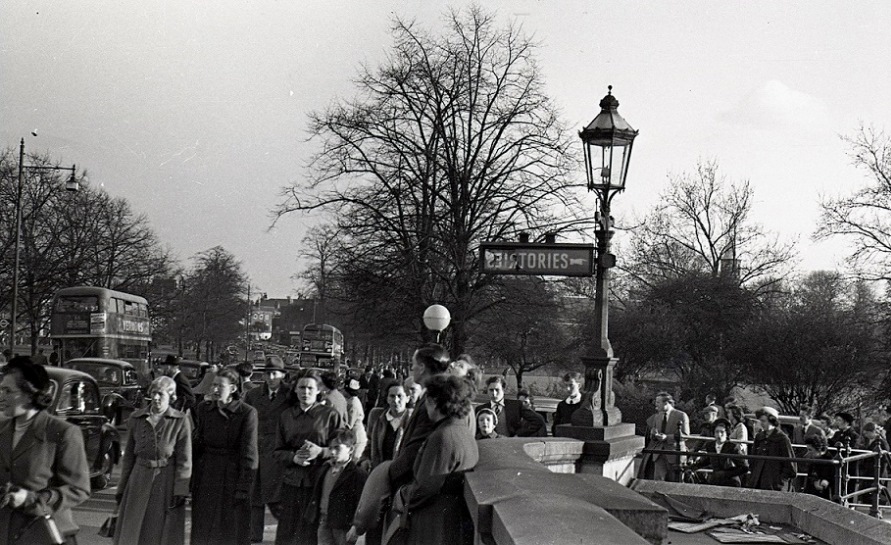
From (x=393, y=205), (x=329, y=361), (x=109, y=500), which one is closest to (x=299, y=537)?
(x=109, y=500)

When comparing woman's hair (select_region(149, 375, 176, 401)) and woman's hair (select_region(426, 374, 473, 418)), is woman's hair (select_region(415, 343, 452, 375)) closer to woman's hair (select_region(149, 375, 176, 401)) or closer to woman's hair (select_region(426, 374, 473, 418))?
woman's hair (select_region(426, 374, 473, 418))

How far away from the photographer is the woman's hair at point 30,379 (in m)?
5.46

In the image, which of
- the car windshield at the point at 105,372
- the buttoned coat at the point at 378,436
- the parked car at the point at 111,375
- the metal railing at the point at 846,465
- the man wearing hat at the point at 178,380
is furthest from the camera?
the car windshield at the point at 105,372

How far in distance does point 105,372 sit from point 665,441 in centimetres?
1477

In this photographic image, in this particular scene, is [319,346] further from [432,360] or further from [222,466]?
[432,360]

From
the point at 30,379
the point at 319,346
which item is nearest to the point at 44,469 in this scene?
the point at 30,379

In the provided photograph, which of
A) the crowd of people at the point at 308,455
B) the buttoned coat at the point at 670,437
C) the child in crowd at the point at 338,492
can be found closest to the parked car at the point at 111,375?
the crowd of people at the point at 308,455

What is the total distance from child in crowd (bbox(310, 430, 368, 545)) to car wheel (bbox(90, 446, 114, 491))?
635cm

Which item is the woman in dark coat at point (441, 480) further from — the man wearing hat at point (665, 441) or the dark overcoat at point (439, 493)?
the man wearing hat at point (665, 441)

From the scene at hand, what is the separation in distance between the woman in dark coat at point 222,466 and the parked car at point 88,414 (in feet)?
17.9

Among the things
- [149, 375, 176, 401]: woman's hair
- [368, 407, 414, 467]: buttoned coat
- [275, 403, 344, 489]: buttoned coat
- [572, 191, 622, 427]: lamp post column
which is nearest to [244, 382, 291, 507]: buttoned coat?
[275, 403, 344, 489]: buttoned coat

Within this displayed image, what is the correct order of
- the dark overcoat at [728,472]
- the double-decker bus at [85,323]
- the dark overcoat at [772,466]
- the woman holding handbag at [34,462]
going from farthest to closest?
the double-decker bus at [85,323], the dark overcoat at [728,472], the dark overcoat at [772,466], the woman holding handbag at [34,462]

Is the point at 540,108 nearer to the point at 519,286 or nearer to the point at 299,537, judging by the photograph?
the point at 519,286

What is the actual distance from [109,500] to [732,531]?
821 cm
